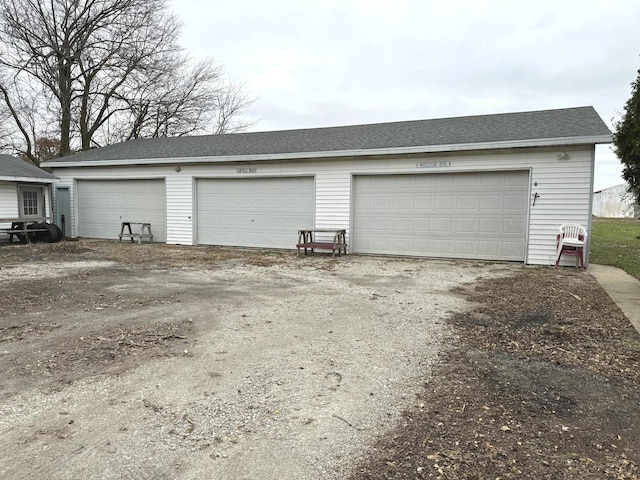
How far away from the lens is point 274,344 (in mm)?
3781

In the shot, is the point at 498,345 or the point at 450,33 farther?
the point at 450,33

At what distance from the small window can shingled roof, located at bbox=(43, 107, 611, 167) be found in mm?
1225

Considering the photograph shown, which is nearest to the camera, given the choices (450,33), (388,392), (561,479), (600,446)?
(561,479)

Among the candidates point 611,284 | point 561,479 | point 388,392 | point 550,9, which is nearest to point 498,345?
point 388,392

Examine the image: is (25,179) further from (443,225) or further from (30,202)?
(443,225)

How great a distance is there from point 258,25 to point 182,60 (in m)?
8.12

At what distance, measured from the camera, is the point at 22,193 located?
12820mm

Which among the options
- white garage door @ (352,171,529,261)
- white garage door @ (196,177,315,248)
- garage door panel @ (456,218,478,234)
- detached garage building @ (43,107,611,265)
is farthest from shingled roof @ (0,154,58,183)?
garage door panel @ (456,218,478,234)

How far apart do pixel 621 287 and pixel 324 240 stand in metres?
6.50

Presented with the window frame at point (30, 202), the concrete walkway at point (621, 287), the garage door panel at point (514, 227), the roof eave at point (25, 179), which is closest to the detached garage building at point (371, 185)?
the garage door panel at point (514, 227)

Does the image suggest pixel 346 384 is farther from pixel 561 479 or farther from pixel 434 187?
pixel 434 187

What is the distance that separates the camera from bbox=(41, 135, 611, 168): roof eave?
8.50m

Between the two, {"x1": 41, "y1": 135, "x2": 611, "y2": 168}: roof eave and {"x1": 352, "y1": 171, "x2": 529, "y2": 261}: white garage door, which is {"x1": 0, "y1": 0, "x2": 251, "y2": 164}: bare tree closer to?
{"x1": 41, "y1": 135, "x2": 611, "y2": 168}: roof eave

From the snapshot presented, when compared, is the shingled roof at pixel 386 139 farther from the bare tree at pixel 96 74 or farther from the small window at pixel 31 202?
the bare tree at pixel 96 74
